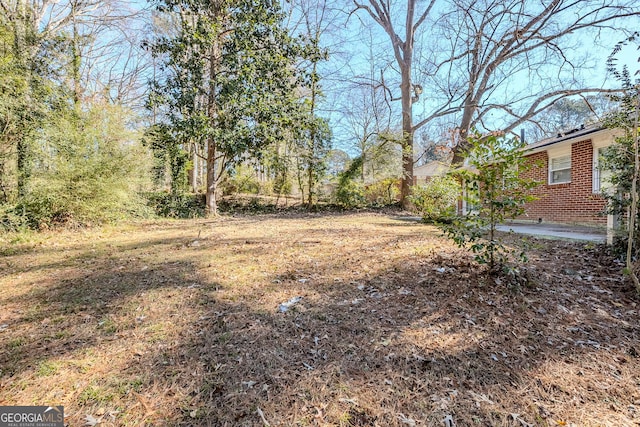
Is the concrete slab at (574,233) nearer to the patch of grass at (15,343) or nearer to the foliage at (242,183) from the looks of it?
the patch of grass at (15,343)

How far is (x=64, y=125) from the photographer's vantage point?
265 inches

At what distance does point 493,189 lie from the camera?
9.49 ft

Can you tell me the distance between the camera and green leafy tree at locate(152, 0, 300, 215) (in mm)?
9070

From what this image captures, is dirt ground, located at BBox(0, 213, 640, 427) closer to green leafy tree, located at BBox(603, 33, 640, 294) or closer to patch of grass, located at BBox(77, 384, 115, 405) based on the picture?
patch of grass, located at BBox(77, 384, 115, 405)


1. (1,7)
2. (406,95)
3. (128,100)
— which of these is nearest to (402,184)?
(406,95)

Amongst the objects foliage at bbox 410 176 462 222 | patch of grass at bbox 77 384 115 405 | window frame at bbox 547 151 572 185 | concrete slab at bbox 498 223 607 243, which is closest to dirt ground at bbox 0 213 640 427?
patch of grass at bbox 77 384 115 405

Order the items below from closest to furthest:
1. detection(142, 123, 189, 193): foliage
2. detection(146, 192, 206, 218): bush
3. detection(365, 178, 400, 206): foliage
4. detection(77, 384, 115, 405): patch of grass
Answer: detection(77, 384, 115, 405): patch of grass < detection(142, 123, 189, 193): foliage < detection(146, 192, 206, 218): bush < detection(365, 178, 400, 206): foliage

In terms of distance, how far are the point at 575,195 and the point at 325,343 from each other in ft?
31.1

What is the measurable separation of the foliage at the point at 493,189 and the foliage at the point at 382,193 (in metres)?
11.1

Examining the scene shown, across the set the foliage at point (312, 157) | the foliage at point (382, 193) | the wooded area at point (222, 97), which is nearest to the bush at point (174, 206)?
the wooded area at point (222, 97)

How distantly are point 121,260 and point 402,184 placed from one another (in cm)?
1163

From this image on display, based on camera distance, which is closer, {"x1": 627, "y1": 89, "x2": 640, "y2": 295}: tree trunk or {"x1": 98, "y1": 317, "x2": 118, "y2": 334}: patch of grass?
{"x1": 98, "y1": 317, "x2": 118, "y2": 334}: patch of grass

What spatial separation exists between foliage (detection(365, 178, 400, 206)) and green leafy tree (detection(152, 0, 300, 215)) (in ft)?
20.2

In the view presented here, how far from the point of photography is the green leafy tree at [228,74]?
357 inches
